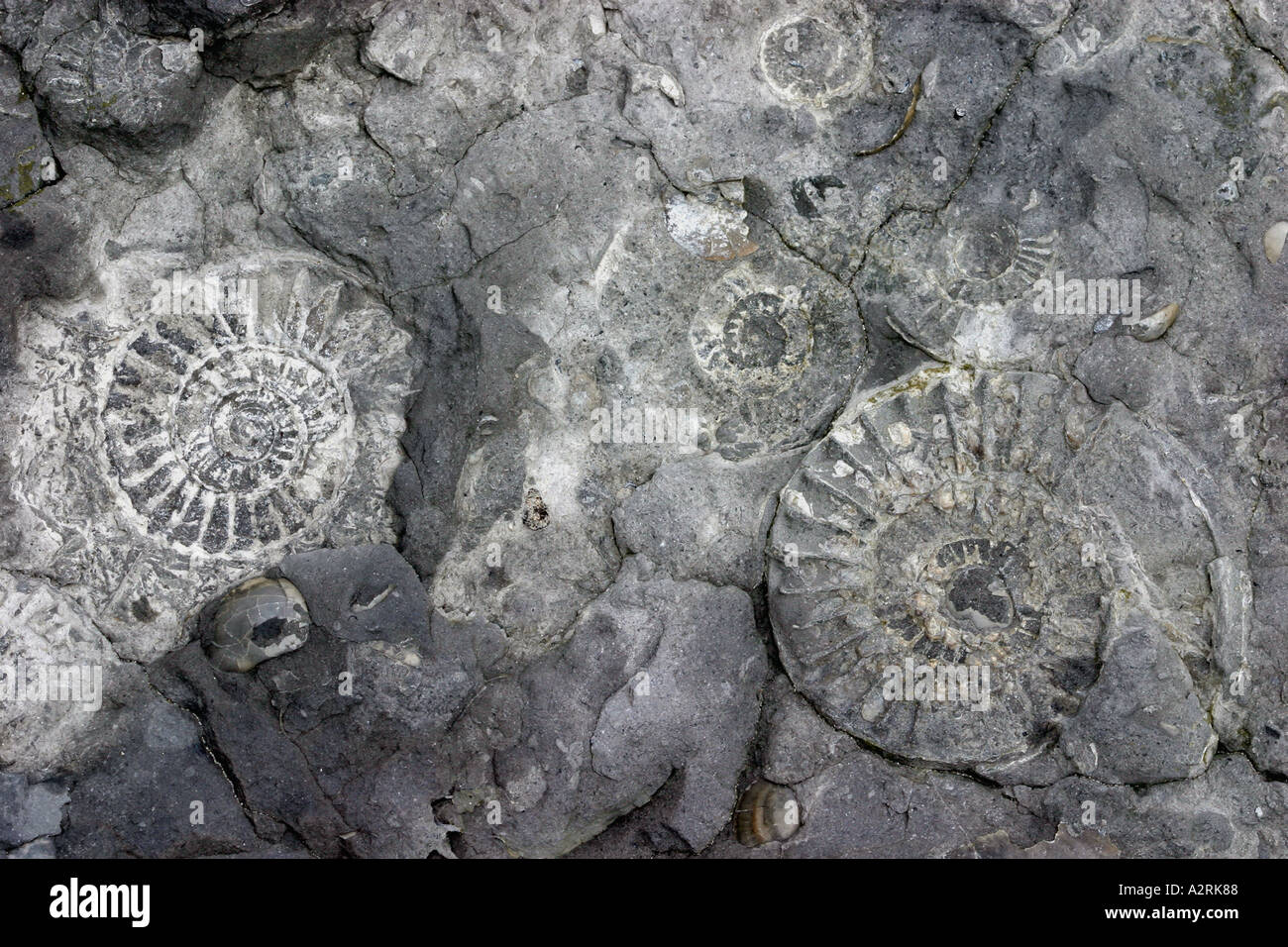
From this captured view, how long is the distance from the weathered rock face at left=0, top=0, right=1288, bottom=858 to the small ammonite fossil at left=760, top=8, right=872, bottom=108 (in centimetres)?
1

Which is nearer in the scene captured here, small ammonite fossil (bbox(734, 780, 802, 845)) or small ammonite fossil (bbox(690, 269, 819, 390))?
small ammonite fossil (bbox(734, 780, 802, 845))

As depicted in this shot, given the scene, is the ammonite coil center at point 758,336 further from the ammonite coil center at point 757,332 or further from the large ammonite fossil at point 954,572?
the large ammonite fossil at point 954,572

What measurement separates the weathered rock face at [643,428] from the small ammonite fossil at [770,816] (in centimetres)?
1

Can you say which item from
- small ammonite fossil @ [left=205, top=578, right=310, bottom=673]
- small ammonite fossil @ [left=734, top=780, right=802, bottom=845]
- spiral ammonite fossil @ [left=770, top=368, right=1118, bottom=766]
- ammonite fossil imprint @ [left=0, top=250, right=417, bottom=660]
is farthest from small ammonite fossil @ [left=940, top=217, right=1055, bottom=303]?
small ammonite fossil @ [left=205, top=578, right=310, bottom=673]

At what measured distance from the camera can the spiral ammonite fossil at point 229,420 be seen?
3412 millimetres

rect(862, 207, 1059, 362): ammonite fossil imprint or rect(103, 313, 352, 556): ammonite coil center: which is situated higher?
rect(862, 207, 1059, 362): ammonite fossil imprint

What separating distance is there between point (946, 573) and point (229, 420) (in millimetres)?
2049

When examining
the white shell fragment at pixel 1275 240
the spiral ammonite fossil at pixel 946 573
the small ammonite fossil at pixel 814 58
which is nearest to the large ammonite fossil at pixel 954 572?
the spiral ammonite fossil at pixel 946 573

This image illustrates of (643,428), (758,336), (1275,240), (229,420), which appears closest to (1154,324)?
(1275,240)

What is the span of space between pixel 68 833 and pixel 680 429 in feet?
6.71

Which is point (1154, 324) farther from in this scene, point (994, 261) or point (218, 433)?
point (218, 433)

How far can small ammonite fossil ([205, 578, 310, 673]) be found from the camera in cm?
330

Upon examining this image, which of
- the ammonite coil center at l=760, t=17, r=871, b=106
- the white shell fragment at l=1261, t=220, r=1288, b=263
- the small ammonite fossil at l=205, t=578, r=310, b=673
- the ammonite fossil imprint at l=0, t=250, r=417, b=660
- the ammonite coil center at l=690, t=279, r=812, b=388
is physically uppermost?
the ammonite coil center at l=760, t=17, r=871, b=106

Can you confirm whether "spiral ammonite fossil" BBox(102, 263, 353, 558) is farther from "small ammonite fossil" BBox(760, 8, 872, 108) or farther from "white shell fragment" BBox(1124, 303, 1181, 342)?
"white shell fragment" BBox(1124, 303, 1181, 342)
